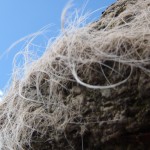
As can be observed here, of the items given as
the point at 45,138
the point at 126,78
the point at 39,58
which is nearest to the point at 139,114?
the point at 126,78

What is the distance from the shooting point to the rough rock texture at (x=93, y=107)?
1.14 meters

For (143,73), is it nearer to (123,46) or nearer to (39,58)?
(123,46)

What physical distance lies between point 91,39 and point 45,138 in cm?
39

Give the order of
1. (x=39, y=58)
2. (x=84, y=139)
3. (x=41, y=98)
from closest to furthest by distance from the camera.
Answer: (x=84, y=139) → (x=41, y=98) → (x=39, y=58)

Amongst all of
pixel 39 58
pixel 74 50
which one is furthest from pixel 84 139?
pixel 39 58

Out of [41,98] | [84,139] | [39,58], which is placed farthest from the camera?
[39,58]

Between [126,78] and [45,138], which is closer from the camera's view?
[126,78]

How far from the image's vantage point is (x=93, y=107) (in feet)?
4.00

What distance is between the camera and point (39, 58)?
157 centimetres

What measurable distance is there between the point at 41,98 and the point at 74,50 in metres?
0.26

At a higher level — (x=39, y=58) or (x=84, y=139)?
(x=39, y=58)

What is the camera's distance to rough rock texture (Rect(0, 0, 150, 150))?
3.73 feet

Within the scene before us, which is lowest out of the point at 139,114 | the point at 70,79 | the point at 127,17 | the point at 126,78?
A: the point at 139,114

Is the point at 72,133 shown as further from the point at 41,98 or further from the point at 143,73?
the point at 143,73
